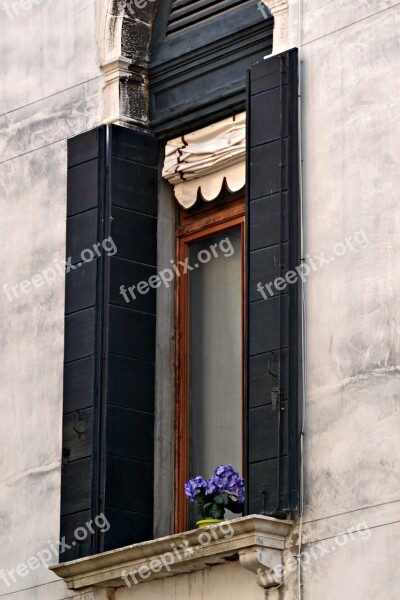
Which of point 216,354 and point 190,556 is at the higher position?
point 216,354

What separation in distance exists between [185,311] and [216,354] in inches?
21.1

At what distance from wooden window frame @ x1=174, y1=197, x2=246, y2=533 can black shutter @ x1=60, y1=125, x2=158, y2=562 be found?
24 centimetres

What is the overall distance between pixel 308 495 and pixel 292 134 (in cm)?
268

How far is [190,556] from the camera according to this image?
13633mm

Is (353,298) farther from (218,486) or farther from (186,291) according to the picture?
(186,291)

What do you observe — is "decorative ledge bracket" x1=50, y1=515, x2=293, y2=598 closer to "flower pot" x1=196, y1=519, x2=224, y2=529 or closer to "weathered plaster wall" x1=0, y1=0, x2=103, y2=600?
"flower pot" x1=196, y1=519, x2=224, y2=529

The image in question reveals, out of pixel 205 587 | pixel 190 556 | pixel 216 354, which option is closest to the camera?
pixel 190 556

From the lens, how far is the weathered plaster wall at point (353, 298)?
12781 mm

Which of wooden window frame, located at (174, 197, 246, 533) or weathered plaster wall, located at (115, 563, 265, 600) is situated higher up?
wooden window frame, located at (174, 197, 246, 533)

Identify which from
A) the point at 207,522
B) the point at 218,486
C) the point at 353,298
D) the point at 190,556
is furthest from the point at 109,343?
the point at 353,298

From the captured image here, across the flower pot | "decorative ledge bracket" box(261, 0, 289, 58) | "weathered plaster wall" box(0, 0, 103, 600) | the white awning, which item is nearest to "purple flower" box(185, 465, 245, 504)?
the flower pot

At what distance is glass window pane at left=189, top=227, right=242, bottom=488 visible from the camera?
14820 millimetres

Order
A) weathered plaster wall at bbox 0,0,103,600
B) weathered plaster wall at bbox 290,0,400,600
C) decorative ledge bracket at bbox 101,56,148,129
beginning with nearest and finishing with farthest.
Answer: weathered plaster wall at bbox 290,0,400,600 < weathered plaster wall at bbox 0,0,103,600 < decorative ledge bracket at bbox 101,56,148,129

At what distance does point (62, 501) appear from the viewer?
49.1 ft
